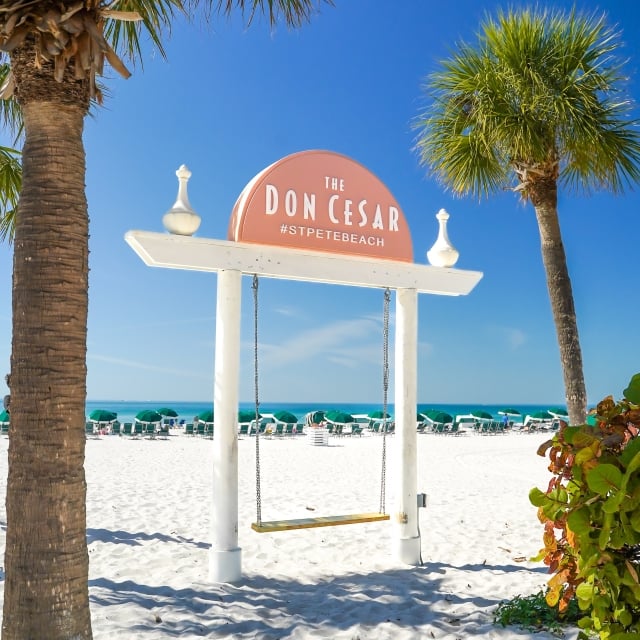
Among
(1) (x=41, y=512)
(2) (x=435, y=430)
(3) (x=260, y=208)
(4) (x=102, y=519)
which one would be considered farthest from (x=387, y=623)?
(2) (x=435, y=430)

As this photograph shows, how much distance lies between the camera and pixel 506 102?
7566 mm

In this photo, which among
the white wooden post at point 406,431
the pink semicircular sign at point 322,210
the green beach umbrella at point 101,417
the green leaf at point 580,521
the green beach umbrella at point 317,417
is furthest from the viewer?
the green beach umbrella at point 317,417

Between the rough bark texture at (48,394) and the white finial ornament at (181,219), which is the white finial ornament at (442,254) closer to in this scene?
the white finial ornament at (181,219)

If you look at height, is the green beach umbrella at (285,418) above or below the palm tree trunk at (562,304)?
below

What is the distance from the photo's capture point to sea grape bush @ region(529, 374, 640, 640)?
217cm

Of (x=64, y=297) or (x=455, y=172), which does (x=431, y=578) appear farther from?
(x=455, y=172)

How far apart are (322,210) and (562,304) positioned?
10.8ft

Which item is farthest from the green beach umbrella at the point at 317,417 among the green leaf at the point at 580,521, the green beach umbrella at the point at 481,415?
the green leaf at the point at 580,521

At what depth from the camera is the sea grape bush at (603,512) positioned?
2166mm

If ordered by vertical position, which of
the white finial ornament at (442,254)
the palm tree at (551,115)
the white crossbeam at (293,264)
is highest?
the palm tree at (551,115)

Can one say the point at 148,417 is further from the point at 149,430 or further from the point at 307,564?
the point at 307,564

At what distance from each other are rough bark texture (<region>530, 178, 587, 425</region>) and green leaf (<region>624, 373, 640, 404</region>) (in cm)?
509

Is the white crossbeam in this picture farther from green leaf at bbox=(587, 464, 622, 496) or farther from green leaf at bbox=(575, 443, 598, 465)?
green leaf at bbox=(587, 464, 622, 496)

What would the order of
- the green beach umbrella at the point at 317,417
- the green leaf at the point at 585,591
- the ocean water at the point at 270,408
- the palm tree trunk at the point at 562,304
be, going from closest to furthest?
the green leaf at the point at 585,591 < the palm tree trunk at the point at 562,304 < the green beach umbrella at the point at 317,417 < the ocean water at the point at 270,408
